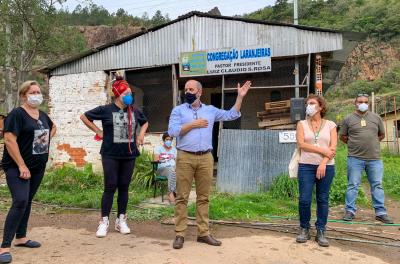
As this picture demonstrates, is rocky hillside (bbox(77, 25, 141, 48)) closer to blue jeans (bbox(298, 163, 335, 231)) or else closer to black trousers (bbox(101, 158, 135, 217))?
black trousers (bbox(101, 158, 135, 217))

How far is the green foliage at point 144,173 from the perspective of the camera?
27.1 feet

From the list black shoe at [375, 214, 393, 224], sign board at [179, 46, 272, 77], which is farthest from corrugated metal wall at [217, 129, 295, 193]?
black shoe at [375, 214, 393, 224]

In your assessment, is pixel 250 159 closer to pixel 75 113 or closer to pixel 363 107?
pixel 363 107

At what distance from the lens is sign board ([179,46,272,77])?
8883mm

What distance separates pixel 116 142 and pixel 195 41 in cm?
547

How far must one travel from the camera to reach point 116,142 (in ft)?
15.1

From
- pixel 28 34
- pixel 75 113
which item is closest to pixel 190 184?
pixel 75 113

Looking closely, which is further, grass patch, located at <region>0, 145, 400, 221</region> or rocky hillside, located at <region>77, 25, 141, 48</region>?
rocky hillside, located at <region>77, 25, 141, 48</region>

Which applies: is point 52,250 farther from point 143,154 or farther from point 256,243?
point 143,154

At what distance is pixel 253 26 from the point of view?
903 centimetres

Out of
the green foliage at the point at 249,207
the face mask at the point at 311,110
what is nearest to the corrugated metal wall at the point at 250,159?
the green foliage at the point at 249,207

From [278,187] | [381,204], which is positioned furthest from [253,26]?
[381,204]

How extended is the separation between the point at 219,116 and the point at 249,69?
4655 millimetres

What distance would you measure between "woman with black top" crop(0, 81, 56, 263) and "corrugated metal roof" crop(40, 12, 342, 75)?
5.77 m
